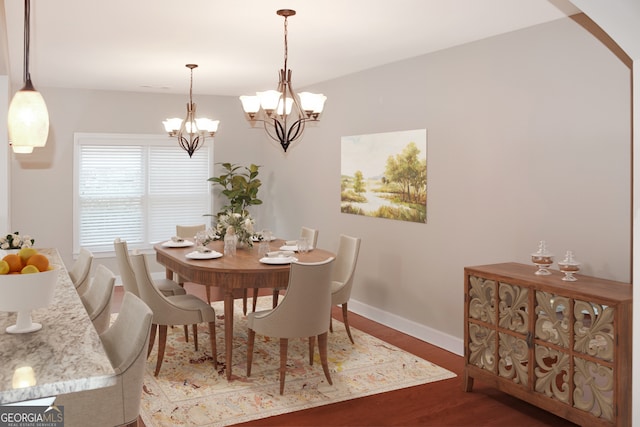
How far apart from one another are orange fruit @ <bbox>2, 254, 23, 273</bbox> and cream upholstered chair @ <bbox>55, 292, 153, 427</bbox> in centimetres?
50

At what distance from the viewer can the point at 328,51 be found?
497 cm

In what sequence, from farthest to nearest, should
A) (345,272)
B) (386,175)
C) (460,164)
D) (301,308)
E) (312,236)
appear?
(312,236)
(386,175)
(345,272)
(460,164)
(301,308)

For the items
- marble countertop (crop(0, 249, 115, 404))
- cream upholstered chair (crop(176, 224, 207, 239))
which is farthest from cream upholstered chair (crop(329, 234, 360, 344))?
marble countertop (crop(0, 249, 115, 404))

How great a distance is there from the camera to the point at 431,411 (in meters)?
3.68

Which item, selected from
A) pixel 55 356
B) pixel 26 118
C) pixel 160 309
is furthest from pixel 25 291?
pixel 160 309

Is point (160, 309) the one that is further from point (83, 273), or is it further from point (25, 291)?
point (25, 291)

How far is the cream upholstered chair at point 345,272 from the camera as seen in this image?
16.1 feet

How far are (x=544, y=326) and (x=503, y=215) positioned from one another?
45.5 inches

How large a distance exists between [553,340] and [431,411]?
0.91m

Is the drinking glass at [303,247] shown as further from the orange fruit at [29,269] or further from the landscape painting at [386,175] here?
the orange fruit at [29,269]

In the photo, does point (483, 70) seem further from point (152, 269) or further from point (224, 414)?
point (152, 269)

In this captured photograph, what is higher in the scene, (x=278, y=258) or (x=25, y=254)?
(x=25, y=254)

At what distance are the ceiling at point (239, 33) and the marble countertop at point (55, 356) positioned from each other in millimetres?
2142

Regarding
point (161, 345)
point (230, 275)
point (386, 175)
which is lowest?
point (161, 345)
